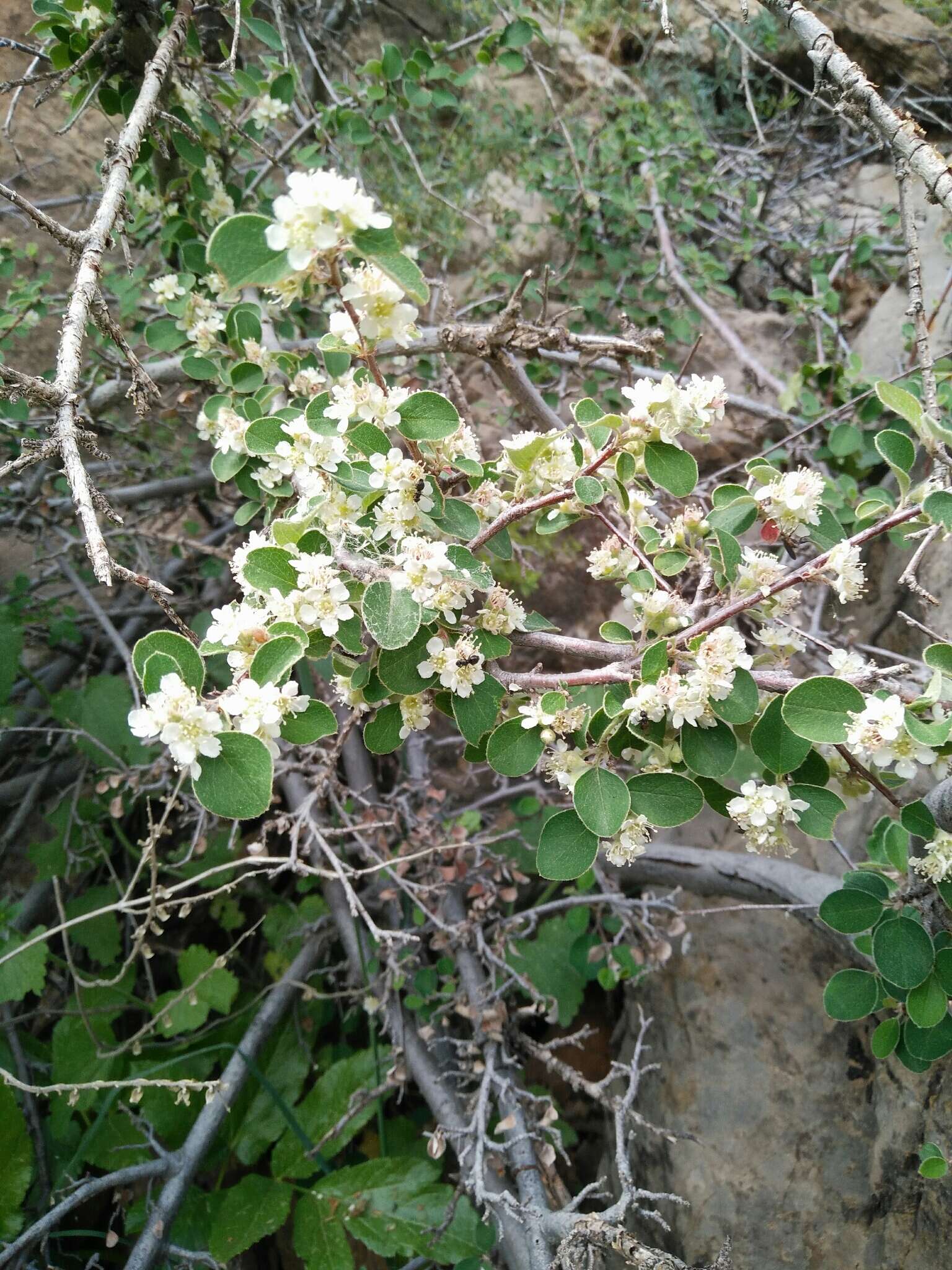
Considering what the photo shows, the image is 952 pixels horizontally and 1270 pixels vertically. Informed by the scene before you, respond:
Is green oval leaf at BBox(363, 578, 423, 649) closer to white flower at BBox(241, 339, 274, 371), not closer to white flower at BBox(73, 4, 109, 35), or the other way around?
white flower at BBox(241, 339, 274, 371)

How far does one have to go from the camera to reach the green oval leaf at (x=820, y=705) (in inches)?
32.8

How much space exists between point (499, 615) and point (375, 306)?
39 centimetres

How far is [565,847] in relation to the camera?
→ 0.90m

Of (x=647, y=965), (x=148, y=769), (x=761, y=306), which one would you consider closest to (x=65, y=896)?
(x=148, y=769)

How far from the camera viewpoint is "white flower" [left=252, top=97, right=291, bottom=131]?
1.63 m

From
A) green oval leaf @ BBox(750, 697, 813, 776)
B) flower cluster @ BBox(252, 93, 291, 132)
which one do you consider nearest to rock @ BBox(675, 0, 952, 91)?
flower cluster @ BBox(252, 93, 291, 132)

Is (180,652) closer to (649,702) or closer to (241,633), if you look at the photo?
(241,633)

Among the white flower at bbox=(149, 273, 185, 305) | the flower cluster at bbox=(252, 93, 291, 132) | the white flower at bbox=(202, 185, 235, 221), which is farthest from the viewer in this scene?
the flower cluster at bbox=(252, 93, 291, 132)

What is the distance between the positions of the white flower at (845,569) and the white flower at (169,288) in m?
1.23

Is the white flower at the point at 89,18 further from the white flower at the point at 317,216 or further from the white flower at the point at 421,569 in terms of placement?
the white flower at the point at 421,569

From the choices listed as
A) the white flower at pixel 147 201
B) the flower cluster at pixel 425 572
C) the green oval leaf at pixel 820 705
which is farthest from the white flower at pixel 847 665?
the white flower at pixel 147 201

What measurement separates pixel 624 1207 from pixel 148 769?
1.26 meters

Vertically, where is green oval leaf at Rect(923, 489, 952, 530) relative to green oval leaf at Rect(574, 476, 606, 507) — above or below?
above

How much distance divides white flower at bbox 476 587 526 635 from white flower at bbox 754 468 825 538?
34 cm
